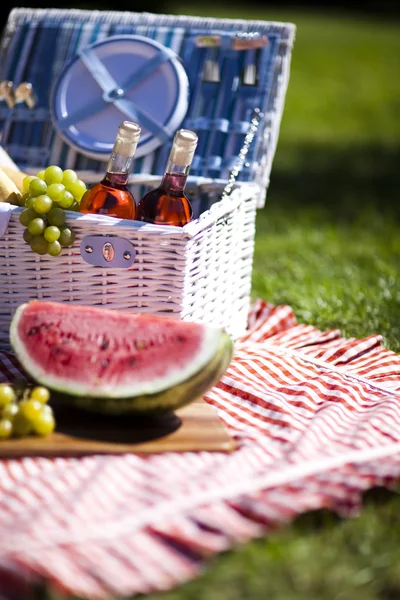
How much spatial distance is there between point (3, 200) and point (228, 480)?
48.6 inches

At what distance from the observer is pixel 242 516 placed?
1771mm

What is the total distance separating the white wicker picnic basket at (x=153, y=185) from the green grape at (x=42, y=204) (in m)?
0.07

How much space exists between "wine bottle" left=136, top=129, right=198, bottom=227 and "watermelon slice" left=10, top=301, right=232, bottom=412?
1.21 ft

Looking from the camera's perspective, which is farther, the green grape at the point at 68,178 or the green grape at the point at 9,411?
the green grape at the point at 68,178

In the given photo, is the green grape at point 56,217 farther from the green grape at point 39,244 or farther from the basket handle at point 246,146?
the basket handle at point 246,146

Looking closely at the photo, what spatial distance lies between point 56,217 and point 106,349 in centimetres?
48

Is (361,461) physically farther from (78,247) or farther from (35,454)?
(78,247)

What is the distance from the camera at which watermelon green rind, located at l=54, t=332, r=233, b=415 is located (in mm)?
2047

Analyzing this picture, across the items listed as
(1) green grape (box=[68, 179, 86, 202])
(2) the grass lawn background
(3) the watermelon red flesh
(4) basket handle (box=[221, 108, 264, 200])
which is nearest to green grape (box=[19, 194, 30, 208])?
(1) green grape (box=[68, 179, 86, 202])

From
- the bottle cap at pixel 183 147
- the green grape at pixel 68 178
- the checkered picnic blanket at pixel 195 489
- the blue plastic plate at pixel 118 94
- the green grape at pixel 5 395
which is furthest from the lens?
the blue plastic plate at pixel 118 94

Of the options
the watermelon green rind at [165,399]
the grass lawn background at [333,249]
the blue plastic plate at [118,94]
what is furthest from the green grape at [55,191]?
the grass lawn background at [333,249]

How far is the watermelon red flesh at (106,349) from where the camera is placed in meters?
2.07

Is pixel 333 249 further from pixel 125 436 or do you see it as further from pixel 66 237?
pixel 125 436

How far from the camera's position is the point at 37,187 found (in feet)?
8.07
